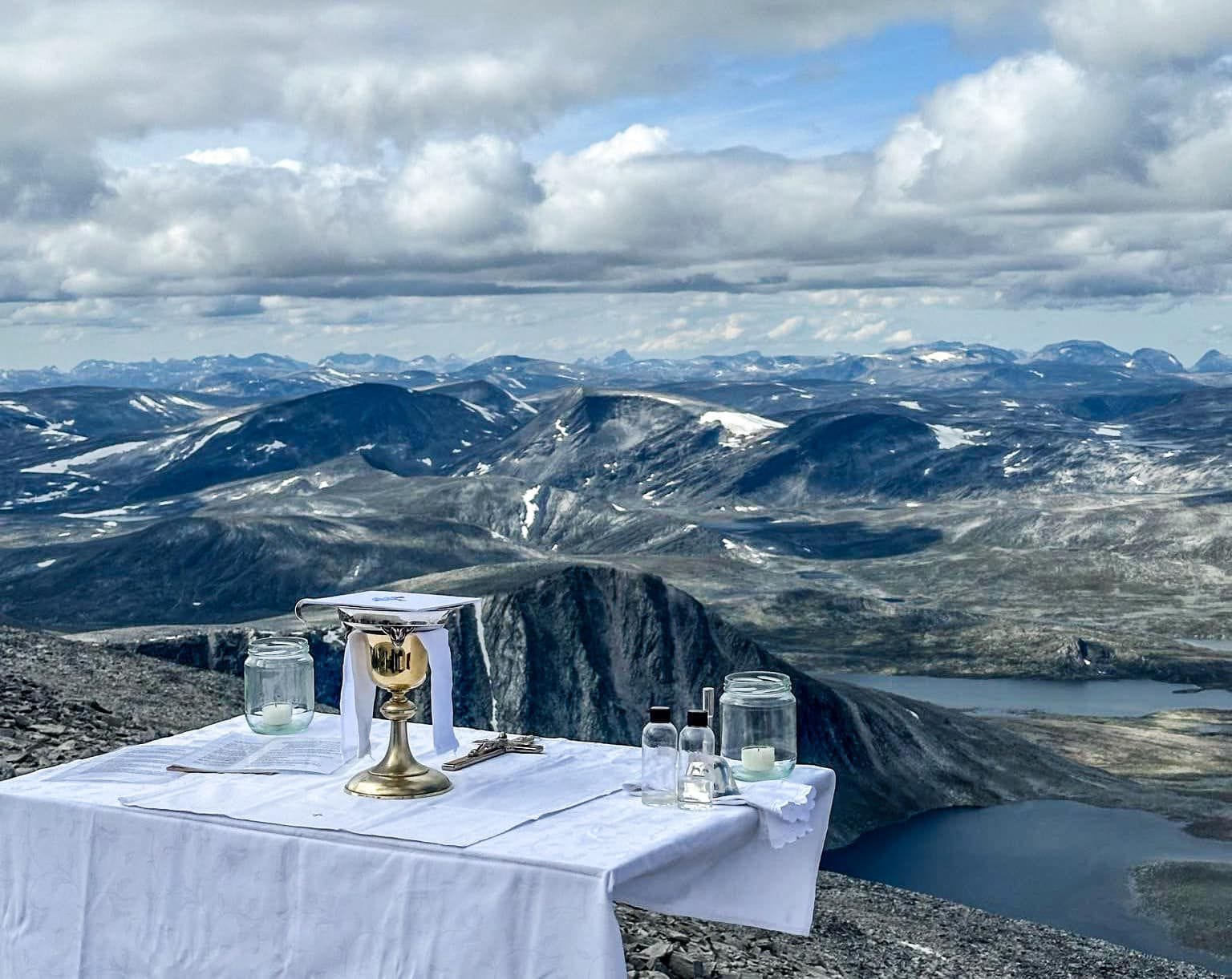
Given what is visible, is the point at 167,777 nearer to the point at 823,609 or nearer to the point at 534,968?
the point at 534,968

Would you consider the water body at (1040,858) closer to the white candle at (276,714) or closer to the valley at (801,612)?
the valley at (801,612)

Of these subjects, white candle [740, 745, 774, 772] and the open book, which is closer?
white candle [740, 745, 774, 772]

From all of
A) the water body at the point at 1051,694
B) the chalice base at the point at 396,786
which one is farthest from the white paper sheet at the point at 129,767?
the water body at the point at 1051,694

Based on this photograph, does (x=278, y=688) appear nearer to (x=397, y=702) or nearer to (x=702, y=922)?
(x=397, y=702)

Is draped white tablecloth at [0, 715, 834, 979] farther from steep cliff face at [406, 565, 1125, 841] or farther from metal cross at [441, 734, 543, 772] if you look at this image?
steep cliff face at [406, 565, 1125, 841]

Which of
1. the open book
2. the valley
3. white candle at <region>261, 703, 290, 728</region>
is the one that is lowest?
the valley

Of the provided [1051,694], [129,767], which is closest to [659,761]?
[129,767]

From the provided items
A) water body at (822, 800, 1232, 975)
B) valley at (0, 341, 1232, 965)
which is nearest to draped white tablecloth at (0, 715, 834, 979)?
valley at (0, 341, 1232, 965)
